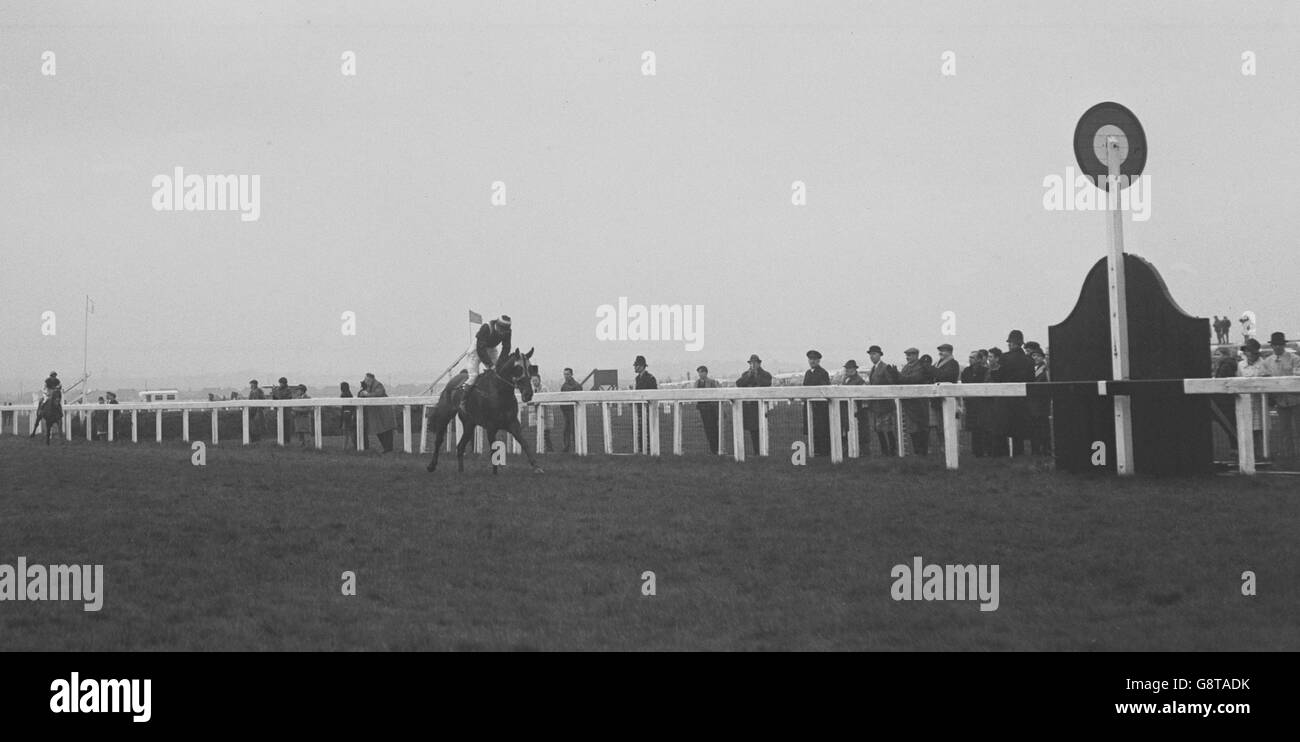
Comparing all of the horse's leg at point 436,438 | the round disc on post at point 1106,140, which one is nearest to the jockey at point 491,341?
the horse's leg at point 436,438

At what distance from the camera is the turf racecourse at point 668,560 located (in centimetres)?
572

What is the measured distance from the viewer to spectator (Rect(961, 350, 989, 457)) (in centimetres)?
1572

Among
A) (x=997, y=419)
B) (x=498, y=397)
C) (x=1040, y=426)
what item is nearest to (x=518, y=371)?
(x=498, y=397)

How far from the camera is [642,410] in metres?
19.8

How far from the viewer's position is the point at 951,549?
25.3ft

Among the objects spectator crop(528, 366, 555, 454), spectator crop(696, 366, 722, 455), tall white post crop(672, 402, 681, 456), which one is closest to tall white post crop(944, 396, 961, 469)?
spectator crop(696, 366, 722, 455)

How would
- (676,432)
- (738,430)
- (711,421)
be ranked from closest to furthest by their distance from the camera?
(738,430), (676,432), (711,421)

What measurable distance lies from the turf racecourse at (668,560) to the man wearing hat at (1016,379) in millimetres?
2185

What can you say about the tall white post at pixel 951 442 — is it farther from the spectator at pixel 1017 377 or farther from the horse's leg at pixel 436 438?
the horse's leg at pixel 436 438

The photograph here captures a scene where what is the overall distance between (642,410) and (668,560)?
12139 mm

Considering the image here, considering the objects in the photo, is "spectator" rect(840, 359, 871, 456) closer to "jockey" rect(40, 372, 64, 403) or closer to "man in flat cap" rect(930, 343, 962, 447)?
"man in flat cap" rect(930, 343, 962, 447)

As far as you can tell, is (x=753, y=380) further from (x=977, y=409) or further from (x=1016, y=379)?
(x=1016, y=379)
